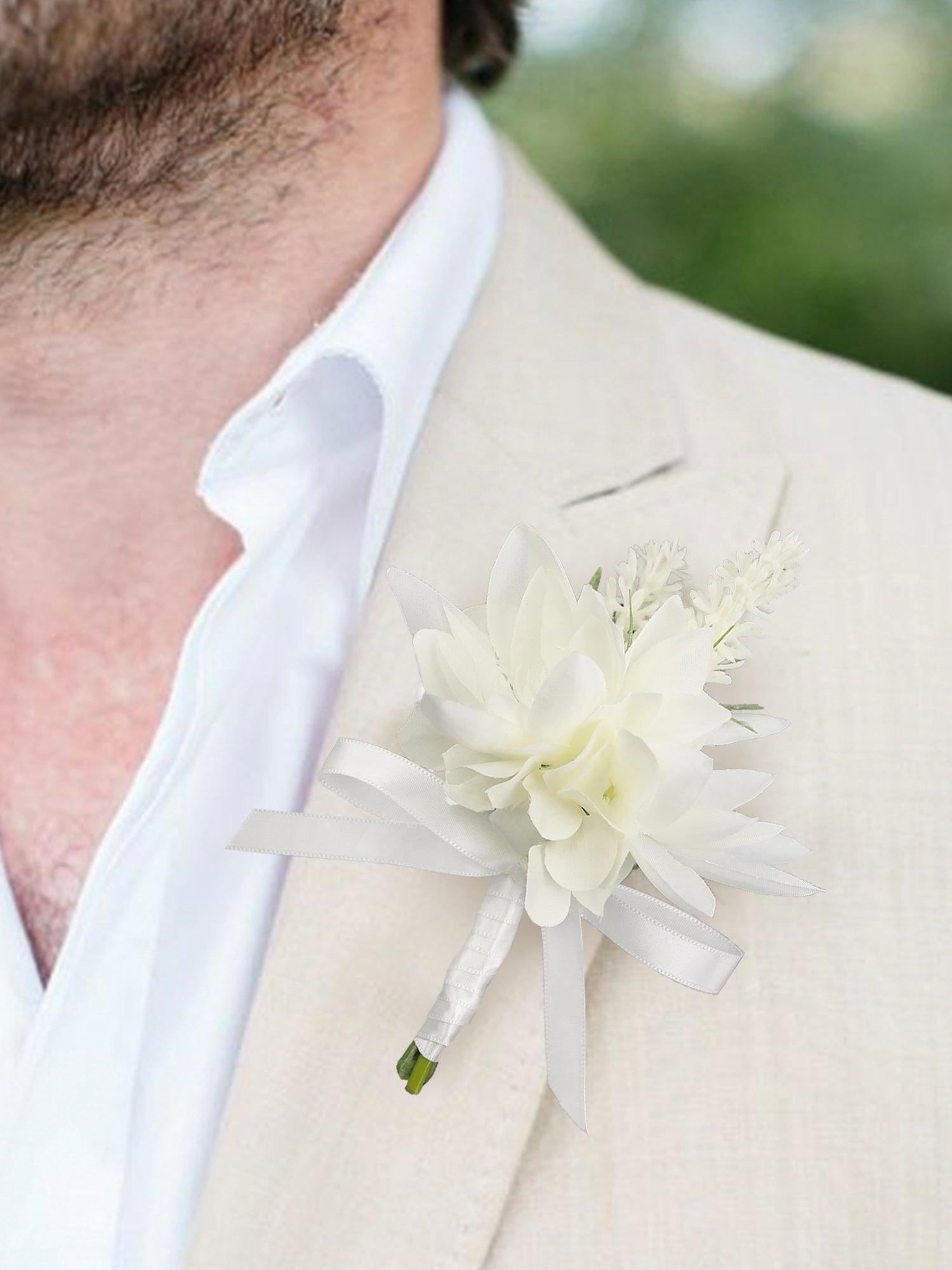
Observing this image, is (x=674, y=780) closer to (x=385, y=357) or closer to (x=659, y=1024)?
(x=659, y=1024)

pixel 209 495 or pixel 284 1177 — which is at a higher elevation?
pixel 209 495

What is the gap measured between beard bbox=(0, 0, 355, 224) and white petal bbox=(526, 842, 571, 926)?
64 cm

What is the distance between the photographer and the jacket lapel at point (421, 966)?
0.97 meters

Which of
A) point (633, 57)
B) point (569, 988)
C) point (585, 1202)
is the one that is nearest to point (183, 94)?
point (569, 988)

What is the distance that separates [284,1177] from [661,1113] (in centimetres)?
25

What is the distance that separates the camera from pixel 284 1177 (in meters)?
0.98

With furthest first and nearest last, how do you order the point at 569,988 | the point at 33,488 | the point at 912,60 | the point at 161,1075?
the point at 912,60 < the point at 33,488 < the point at 161,1075 < the point at 569,988

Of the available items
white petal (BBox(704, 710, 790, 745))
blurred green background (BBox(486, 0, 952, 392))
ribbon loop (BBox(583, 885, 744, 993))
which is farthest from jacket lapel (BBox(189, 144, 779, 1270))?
blurred green background (BBox(486, 0, 952, 392))

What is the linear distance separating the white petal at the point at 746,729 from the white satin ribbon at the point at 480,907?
4.2 inches

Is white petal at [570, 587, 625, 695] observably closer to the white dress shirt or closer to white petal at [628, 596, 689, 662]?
white petal at [628, 596, 689, 662]

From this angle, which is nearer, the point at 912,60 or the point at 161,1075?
the point at 161,1075

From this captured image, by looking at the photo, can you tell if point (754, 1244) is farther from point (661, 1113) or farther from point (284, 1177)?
point (284, 1177)

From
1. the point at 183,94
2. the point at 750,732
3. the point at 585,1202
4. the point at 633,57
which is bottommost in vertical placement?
the point at 633,57

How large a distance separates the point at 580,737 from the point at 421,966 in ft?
0.80
